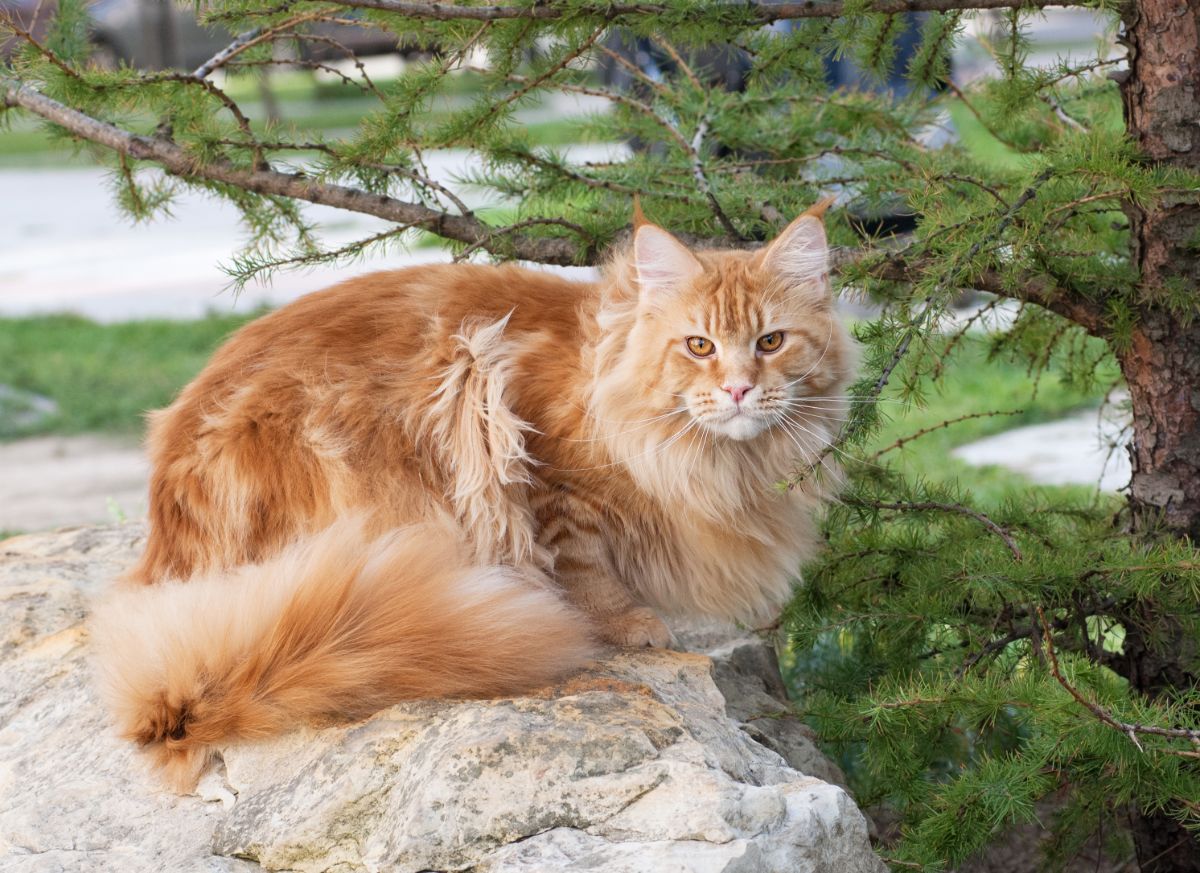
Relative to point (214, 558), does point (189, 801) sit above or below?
below

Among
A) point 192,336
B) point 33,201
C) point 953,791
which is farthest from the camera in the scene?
point 33,201

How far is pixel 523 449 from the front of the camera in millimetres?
2428

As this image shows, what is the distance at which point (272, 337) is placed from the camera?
2.54 meters

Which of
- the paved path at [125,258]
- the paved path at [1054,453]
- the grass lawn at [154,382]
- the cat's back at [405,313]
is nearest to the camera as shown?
the cat's back at [405,313]

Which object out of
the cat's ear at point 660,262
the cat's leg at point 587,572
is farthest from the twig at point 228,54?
the cat's leg at point 587,572

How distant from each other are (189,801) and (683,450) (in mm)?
1069

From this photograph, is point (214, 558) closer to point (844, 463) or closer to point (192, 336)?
point (844, 463)

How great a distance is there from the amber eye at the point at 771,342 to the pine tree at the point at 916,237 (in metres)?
0.17

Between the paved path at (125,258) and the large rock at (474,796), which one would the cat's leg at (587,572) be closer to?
the large rock at (474,796)

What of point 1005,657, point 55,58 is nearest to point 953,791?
point 1005,657

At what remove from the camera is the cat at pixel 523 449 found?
2270 millimetres

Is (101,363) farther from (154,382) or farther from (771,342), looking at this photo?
(771,342)

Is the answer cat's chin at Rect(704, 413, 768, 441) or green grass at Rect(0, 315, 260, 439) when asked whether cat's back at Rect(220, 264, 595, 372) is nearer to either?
cat's chin at Rect(704, 413, 768, 441)

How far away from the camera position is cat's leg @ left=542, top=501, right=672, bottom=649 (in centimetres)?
246
